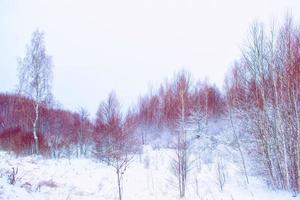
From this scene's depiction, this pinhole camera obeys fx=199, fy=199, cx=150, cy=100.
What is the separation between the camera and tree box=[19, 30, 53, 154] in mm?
17328

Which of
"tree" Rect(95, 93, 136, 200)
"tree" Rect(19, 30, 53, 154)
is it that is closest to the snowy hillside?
"tree" Rect(95, 93, 136, 200)

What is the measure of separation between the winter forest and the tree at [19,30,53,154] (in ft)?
0.27

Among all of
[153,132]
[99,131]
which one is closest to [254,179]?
[99,131]

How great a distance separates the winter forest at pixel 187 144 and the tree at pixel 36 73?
0.27ft

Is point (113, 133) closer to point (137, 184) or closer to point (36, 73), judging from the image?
point (137, 184)

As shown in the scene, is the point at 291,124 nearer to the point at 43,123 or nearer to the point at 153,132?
the point at 153,132

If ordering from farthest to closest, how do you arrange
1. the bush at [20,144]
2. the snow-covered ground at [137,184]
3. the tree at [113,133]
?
1. the bush at [20,144]
2. the tree at [113,133]
3. the snow-covered ground at [137,184]

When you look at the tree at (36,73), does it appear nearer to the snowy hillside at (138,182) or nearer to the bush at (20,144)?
the bush at (20,144)

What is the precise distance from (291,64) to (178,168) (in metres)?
7.05

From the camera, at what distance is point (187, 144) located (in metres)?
13.0

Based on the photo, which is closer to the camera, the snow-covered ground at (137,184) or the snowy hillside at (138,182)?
the snowy hillside at (138,182)

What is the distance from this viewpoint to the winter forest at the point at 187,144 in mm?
8547

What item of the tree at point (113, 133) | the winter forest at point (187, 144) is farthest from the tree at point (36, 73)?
the tree at point (113, 133)

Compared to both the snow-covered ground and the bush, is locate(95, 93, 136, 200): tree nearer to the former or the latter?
the snow-covered ground
